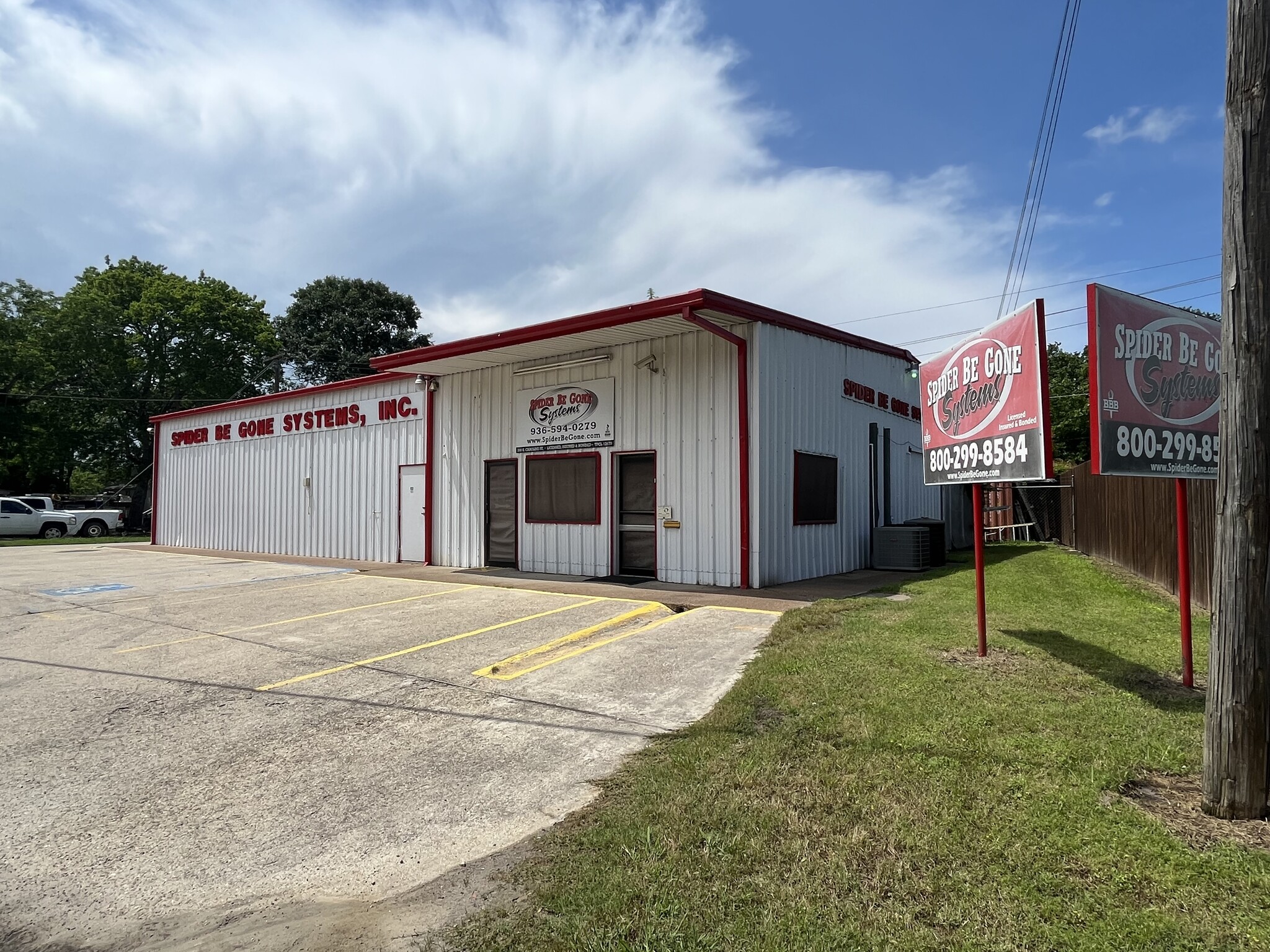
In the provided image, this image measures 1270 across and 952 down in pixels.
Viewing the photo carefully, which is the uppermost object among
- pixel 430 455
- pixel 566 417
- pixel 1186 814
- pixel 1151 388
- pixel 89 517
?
pixel 566 417

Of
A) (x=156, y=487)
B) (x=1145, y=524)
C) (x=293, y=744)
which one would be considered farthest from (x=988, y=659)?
(x=156, y=487)

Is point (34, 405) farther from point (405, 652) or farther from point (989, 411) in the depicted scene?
point (989, 411)

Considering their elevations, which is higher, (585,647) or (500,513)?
(500,513)

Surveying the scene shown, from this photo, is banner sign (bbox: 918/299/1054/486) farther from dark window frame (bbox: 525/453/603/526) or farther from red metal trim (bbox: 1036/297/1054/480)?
dark window frame (bbox: 525/453/603/526)

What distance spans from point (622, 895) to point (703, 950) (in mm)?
438

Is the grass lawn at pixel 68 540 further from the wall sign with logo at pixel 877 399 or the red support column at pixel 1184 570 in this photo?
the red support column at pixel 1184 570

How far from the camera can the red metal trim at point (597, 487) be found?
14.0 m

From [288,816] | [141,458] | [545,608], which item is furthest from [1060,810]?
[141,458]

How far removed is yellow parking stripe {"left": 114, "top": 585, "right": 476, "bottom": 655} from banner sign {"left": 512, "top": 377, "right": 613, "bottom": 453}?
352 cm

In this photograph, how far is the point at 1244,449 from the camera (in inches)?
145

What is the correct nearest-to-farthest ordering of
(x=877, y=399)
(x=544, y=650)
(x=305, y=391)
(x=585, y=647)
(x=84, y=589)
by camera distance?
(x=544, y=650) → (x=585, y=647) → (x=84, y=589) → (x=877, y=399) → (x=305, y=391)

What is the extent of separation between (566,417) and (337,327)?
125ft

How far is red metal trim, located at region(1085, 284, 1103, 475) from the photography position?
5.04 metres

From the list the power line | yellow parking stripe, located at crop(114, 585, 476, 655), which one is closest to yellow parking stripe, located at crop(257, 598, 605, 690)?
yellow parking stripe, located at crop(114, 585, 476, 655)
